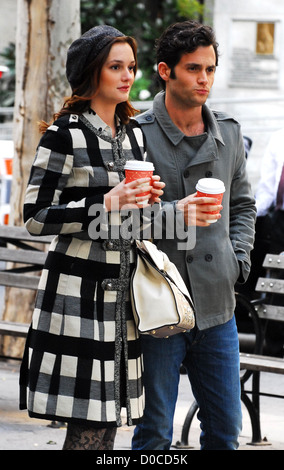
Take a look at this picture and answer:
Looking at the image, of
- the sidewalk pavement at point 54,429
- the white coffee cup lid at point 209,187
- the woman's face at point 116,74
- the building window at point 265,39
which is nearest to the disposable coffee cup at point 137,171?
the white coffee cup lid at point 209,187

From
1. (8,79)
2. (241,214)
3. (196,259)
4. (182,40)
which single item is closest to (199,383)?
(196,259)

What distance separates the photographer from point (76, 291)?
3133mm

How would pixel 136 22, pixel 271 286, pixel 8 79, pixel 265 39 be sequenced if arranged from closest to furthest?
pixel 271 286 → pixel 265 39 → pixel 8 79 → pixel 136 22

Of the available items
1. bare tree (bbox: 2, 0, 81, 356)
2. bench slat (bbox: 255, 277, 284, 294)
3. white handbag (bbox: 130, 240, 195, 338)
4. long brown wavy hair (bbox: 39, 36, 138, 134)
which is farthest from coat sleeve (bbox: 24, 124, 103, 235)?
bare tree (bbox: 2, 0, 81, 356)

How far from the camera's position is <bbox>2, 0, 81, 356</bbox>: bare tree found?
6750mm

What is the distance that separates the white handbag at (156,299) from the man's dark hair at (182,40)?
74 cm

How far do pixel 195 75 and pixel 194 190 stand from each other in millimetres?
425

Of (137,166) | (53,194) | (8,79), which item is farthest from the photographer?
(8,79)

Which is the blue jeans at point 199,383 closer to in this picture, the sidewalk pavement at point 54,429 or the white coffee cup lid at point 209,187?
the white coffee cup lid at point 209,187

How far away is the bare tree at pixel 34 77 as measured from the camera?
675 centimetres

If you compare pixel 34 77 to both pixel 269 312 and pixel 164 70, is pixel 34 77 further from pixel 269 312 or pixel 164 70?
pixel 164 70

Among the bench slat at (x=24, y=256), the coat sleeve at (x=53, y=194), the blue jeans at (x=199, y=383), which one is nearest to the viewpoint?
the coat sleeve at (x=53, y=194)

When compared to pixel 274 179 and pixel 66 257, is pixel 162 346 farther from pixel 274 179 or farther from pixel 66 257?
pixel 274 179
